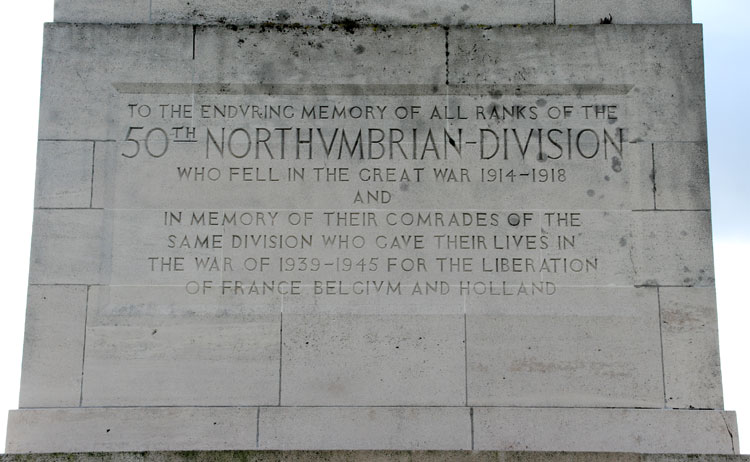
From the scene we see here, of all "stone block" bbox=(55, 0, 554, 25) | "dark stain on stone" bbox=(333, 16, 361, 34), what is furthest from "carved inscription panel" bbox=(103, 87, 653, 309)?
"stone block" bbox=(55, 0, 554, 25)

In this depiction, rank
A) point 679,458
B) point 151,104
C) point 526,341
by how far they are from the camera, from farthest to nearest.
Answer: point 151,104, point 526,341, point 679,458

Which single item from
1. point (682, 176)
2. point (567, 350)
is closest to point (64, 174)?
point (567, 350)

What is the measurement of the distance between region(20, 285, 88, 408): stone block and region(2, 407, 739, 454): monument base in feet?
0.54

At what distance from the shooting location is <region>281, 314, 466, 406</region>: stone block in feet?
26.2

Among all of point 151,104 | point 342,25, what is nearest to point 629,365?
point 342,25

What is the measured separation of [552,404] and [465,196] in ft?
7.00

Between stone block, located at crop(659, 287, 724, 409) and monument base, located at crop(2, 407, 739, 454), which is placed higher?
stone block, located at crop(659, 287, 724, 409)

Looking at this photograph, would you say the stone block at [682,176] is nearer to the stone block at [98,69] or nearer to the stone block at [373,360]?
the stone block at [373,360]

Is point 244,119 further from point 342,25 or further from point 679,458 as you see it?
point 679,458

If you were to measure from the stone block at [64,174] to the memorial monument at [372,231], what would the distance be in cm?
2

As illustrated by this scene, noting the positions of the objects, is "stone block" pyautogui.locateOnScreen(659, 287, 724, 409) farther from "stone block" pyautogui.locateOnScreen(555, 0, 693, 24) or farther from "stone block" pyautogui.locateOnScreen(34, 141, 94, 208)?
"stone block" pyautogui.locateOnScreen(34, 141, 94, 208)

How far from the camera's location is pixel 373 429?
25.8 ft

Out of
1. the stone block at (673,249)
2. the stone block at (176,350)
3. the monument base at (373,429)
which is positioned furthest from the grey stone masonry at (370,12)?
the monument base at (373,429)

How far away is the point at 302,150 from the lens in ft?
27.9
